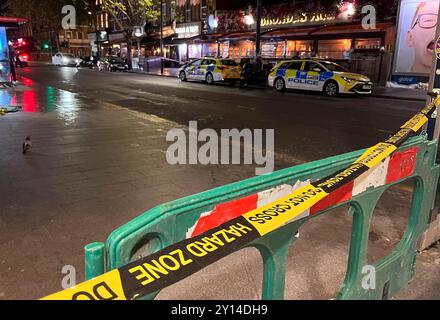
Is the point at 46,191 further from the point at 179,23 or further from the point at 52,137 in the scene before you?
the point at 179,23

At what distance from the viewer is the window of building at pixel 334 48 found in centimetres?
2470

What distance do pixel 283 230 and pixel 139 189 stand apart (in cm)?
380

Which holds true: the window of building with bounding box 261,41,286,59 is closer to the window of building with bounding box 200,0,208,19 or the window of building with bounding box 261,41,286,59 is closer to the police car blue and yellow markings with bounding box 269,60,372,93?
the police car blue and yellow markings with bounding box 269,60,372,93

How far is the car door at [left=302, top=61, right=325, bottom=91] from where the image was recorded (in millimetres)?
18969

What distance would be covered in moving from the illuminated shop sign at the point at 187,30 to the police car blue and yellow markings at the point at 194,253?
128 ft

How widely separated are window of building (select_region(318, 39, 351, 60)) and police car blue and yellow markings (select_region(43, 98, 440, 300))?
80.0 ft

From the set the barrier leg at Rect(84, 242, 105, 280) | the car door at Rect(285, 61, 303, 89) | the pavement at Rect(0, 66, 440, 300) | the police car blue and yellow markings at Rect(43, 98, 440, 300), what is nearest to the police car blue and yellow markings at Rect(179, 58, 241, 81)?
the car door at Rect(285, 61, 303, 89)

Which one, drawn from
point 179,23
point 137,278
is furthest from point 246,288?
point 179,23

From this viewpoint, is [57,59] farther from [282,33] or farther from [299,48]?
[299,48]

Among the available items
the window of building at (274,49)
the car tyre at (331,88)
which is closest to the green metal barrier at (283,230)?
the car tyre at (331,88)

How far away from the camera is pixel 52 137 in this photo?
8734 millimetres

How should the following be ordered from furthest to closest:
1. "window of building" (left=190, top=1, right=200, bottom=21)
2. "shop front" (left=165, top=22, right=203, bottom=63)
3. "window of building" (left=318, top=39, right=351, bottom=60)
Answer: "window of building" (left=190, top=1, right=200, bottom=21) < "shop front" (left=165, top=22, right=203, bottom=63) < "window of building" (left=318, top=39, right=351, bottom=60)

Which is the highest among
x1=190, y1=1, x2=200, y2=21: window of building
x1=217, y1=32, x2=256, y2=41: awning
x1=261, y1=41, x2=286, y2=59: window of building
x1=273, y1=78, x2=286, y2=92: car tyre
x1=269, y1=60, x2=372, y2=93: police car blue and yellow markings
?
x1=190, y1=1, x2=200, y2=21: window of building

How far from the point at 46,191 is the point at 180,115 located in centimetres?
712
